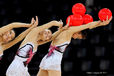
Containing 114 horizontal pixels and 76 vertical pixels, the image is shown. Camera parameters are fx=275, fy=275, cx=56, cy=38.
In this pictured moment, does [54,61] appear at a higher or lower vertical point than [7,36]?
lower

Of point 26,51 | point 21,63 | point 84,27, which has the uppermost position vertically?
point 84,27

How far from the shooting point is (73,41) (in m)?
4.30

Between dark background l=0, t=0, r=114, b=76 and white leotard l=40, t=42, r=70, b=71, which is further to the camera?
dark background l=0, t=0, r=114, b=76

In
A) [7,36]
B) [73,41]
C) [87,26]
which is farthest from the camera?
[73,41]

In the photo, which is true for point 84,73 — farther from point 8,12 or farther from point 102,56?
point 8,12

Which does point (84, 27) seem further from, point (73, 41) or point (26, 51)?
point (73, 41)

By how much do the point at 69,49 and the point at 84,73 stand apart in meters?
0.44

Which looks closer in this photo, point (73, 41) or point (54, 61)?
point (54, 61)

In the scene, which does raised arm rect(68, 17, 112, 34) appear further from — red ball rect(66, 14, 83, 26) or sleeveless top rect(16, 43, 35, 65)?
sleeveless top rect(16, 43, 35, 65)

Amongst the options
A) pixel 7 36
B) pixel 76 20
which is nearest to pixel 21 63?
pixel 7 36

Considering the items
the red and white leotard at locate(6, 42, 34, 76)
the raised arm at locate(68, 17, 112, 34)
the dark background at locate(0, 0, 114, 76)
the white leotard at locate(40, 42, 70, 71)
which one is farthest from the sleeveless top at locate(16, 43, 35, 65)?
the dark background at locate(0, 0, 114, 76)

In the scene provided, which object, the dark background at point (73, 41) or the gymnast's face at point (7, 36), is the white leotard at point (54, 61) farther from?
the dark background at point (73, 41)

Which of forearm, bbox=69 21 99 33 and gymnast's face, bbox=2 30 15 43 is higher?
forearm, bbox=69 21 99 33

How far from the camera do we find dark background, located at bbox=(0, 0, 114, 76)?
13.7ft
